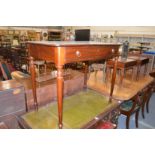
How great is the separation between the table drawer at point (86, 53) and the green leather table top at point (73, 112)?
2.20ft

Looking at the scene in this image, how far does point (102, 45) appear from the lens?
1.53 meters

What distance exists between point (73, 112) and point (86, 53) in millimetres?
743

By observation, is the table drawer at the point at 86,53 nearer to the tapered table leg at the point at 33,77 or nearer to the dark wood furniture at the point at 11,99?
the tapered table leg at the point at 33,77

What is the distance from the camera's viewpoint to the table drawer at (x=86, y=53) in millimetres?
1226

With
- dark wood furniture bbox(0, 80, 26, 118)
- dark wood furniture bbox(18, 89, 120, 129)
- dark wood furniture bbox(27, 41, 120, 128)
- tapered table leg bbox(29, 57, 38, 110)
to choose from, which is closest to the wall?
dark wood furniture bbox(18, 89, 120, 129)

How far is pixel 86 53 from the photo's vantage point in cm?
139

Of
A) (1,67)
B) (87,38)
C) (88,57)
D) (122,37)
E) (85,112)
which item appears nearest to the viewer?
(88,57)

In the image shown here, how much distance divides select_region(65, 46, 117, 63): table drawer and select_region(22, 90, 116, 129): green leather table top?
671 millimetres

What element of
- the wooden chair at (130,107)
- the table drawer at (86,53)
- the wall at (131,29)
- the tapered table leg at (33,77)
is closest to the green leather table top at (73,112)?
the tapered table leg at (33,77)
